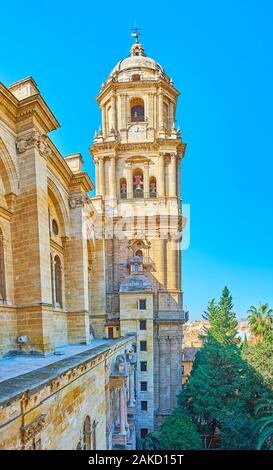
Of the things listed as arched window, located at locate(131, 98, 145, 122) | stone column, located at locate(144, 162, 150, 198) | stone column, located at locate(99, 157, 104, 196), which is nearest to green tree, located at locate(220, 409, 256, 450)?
stone column, located at locate(144, 162, 150, 198)

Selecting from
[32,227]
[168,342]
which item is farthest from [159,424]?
Result: [32,227]

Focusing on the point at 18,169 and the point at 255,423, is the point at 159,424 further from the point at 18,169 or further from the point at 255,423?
the point at 18,169

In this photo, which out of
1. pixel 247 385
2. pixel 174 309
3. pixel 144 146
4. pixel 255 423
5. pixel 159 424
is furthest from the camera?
pixel 144 146

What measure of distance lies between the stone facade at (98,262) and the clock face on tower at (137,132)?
0.28 ft

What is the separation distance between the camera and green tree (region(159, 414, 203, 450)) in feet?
61.3

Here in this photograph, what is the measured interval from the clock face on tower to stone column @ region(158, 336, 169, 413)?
16.3 meters

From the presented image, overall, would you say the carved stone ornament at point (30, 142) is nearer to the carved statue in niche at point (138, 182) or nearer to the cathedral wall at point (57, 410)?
the cathedral wall at point (57, 410)

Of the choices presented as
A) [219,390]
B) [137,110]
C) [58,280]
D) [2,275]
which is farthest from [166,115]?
[2,275]

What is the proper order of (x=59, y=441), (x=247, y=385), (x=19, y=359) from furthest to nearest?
1. (x=247, y=385)
2. (x=19, y=359)
3. (x=59, y=441)

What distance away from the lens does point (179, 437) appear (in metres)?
19.0

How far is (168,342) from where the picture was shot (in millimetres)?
24719

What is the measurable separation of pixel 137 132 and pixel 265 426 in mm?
22340

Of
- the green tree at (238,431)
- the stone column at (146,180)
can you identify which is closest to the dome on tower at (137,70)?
the stone column at (146,180)

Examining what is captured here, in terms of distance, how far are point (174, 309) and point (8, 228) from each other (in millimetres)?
16834
